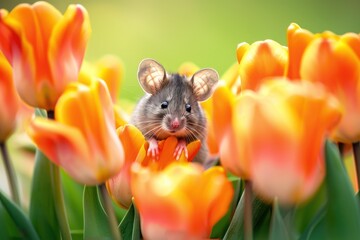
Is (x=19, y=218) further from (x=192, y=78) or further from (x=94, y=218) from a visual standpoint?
(x=192, y=78)

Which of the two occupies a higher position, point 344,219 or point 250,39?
point 344,219

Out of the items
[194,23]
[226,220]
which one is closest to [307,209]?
[226,220]

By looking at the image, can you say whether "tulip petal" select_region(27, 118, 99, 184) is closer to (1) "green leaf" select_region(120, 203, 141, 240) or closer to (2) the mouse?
(1) "green leaf" select_region(120, 203, 141, 240)

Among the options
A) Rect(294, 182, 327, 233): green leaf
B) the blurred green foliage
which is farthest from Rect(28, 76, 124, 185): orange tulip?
the blurred green foliage

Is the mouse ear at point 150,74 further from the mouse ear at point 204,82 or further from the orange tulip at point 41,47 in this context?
the orange tulip at point 41,47

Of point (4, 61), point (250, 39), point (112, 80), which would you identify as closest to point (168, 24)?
point (250, 39)

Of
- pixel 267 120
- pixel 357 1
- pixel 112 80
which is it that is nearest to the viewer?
pixel 267 120

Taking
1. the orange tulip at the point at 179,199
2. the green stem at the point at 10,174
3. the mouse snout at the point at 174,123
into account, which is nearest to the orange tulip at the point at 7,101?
the green stem at the point at 10,174

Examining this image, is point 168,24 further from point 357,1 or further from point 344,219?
point 344,219
